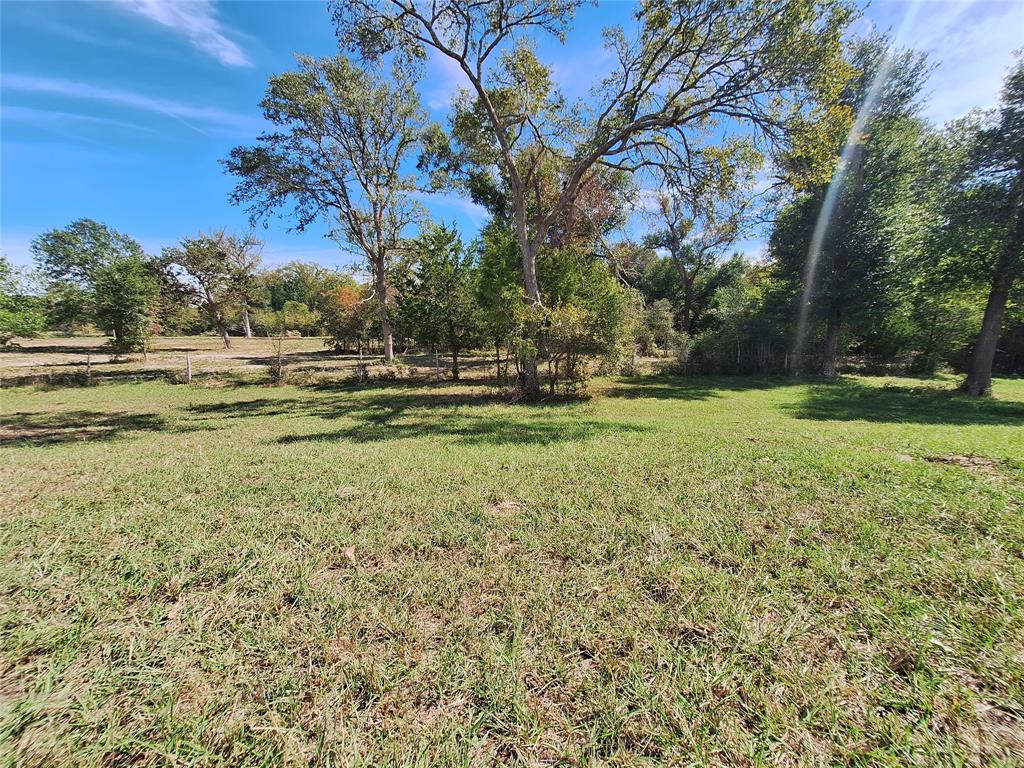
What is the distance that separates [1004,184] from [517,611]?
Result: 1895 cm

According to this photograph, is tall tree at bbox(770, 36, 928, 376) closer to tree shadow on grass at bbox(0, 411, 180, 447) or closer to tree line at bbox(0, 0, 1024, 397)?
tree line at bbox(0, 0, 1024, 397)

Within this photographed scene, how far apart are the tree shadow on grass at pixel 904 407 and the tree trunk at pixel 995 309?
2.31ft

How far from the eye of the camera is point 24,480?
4547 mm

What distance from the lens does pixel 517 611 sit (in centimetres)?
232

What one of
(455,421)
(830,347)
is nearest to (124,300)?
(455,421)

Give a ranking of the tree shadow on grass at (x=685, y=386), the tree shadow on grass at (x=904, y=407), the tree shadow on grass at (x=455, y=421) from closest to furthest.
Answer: the tree shadow on grass at (x=455, y=421) → the tree shadow on grass at (x=904, y=407) → the tree shadow on grass at (x=685, y=386)

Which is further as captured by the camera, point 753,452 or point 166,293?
point 166,293

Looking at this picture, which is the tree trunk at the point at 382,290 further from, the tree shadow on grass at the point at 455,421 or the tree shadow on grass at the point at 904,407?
the tree shadow on grass at the point at 904,407

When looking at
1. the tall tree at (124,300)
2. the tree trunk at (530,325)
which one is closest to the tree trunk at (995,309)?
the tree trunk at (530,325)

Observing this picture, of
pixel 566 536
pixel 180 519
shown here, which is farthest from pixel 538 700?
pixel 180 519

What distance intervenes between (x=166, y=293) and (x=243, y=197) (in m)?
17.3

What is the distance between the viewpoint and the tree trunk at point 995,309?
11531 mm

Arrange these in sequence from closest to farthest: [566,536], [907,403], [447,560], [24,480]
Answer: [447,560]
[566,536]
[24,480]
[907,403]

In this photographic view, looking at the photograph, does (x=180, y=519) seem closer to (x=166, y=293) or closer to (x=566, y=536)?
(x=566, y=536)
